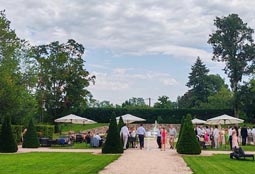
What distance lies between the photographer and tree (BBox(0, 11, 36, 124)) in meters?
33.8

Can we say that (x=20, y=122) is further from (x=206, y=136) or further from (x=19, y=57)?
(x=206, y=136)

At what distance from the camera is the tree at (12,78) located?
111ft

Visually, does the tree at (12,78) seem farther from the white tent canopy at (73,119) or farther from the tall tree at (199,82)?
the tall tree at (199,82)

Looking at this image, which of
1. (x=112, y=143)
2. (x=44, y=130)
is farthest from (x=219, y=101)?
(x=112, y=143)

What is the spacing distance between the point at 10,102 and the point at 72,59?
20.9 m

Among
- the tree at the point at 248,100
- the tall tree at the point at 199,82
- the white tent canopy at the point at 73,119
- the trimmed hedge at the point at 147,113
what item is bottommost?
the white tent canopy at the point at 73,119

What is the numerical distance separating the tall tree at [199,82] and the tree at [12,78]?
50497 mm

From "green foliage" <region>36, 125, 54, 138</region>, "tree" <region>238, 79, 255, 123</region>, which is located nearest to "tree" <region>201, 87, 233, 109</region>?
"tree" <region>238, 79, 255, 123</region>

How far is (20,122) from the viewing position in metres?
39.7

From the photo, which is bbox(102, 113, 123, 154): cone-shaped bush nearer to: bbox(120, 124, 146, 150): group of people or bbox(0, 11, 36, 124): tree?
bbox(120, 124, 146, 150): group of people

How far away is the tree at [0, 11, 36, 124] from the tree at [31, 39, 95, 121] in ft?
43.3

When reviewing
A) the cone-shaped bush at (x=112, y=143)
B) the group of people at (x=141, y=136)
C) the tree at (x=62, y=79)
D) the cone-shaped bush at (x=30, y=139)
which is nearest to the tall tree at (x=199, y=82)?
the tree at (x=62, y=79)

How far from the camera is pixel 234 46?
65875mm

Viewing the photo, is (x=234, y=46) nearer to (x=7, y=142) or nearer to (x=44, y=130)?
(x=44, y=130)
